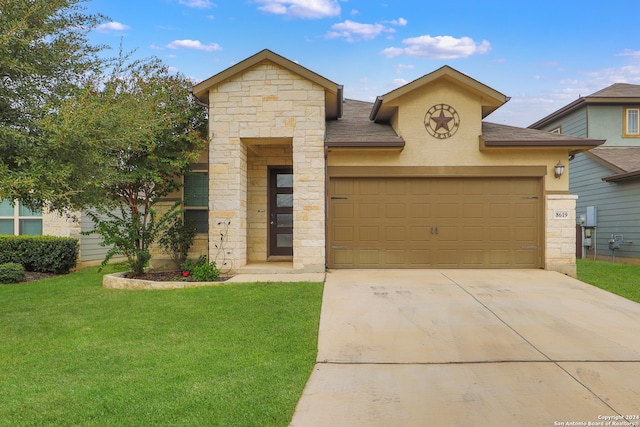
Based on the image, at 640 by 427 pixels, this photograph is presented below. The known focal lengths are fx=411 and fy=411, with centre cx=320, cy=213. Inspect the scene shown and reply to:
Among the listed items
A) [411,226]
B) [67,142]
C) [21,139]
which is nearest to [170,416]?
[67,142]

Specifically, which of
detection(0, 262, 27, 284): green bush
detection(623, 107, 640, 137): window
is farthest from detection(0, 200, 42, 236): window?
detection(623, 107, 640, 137): window

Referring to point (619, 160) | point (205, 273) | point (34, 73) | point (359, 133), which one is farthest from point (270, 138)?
point (619, 160)

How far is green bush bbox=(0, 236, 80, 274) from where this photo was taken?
1108 centimetres

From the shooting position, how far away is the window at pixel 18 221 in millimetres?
12052

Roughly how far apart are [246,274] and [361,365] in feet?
17.0

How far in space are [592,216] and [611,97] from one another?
15.0ft

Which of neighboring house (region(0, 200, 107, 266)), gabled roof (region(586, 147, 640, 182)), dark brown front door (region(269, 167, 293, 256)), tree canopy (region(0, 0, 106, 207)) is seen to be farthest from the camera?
gabled roof (region(586, 147, 640, 182))

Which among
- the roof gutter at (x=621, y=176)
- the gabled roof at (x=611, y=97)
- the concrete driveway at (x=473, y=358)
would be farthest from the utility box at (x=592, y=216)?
the concrete driveway at (x=473, y=358)

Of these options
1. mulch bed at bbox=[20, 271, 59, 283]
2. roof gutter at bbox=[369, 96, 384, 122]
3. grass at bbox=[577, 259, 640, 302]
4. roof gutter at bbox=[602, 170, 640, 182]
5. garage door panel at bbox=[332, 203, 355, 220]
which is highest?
roof gutter at bbox=[369, 96, 384, 122]

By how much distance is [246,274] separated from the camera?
8.97 m

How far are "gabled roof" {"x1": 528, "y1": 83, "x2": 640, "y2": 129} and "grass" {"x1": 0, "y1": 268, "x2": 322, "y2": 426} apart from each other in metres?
Result: 14.4

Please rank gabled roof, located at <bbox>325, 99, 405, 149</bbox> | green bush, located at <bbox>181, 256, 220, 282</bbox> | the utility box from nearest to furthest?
1. green bush, located at <bbox>181, 256, 220, 282</bbox>
2. gabled roof, located at <bbox>325, 99, 405, 149</bbox>
3. the utility box

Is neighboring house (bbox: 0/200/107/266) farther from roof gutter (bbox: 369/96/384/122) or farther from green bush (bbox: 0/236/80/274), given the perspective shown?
roof gutter (bbox: 369/96/384/122)

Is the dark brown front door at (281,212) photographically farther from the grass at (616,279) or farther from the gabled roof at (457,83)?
the grass at (616,279)
